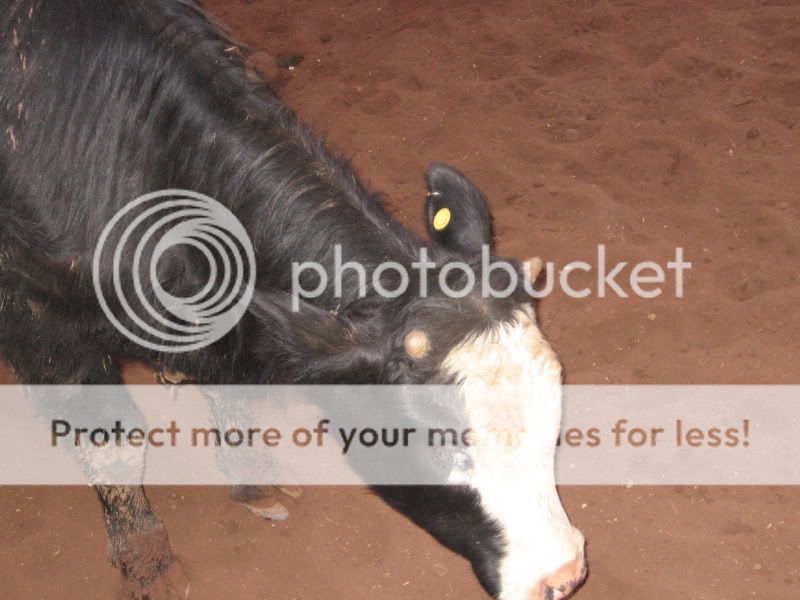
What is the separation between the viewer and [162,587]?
382cm

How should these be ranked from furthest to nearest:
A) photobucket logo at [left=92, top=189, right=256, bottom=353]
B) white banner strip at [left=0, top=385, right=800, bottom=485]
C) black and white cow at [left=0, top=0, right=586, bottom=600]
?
white banner strip at [left=0, top=385, right=800, bottom=485], photobucket logo at [left=92, top=189, right=256, bottom=353], black and white cow at [left=0, top=0, right=586, bottom=600]

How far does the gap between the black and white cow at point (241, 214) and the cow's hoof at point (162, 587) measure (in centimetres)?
126

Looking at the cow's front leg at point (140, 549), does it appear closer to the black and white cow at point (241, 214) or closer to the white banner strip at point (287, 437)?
the white banner strip at point (287, 437)

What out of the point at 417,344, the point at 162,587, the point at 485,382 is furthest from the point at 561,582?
the point at 162,587

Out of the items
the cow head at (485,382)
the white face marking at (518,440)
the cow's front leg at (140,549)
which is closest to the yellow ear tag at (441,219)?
the cow head at (485,382)

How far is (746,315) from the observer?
4.62m

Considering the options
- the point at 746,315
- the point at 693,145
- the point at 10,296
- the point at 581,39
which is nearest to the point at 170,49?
the point at 10,296

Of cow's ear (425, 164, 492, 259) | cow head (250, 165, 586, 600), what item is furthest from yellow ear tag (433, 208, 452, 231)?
cow head (250, 165, 586, 600)

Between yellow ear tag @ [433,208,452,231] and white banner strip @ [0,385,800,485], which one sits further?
white banner strip @ [0,385,800,485]

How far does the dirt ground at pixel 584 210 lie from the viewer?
A: 12.5ft

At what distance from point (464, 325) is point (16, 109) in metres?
1.82

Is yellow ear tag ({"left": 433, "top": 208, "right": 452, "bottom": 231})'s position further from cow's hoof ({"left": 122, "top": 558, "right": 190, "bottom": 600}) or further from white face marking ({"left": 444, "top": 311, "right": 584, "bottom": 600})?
cow's hoof ({"left": 122, "top": 558, "right": 190, "bottom": 600})

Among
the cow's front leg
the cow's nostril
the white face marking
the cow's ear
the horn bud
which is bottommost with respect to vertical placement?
the cow's front leg

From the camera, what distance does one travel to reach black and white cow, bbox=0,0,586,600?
2.62 m
